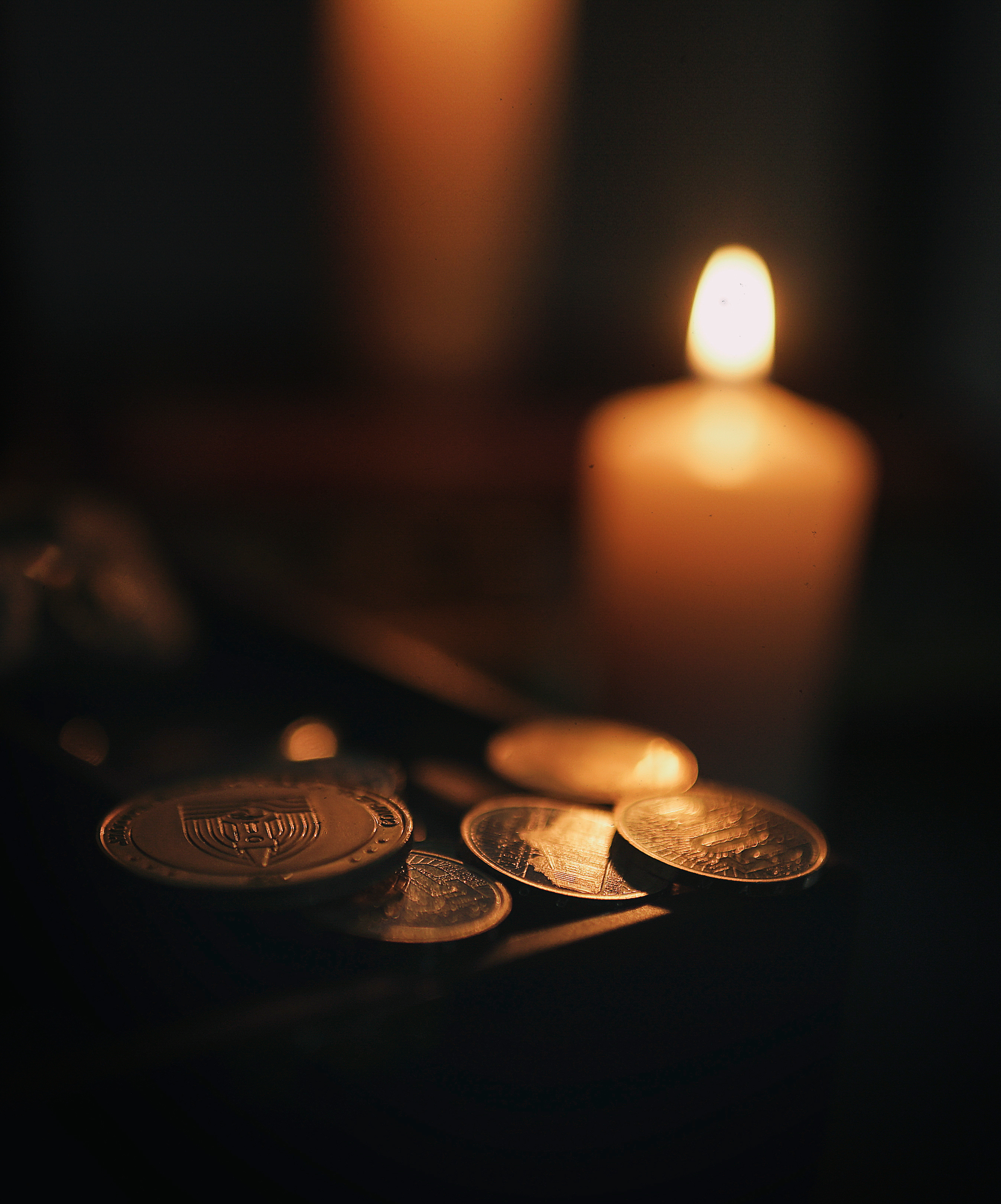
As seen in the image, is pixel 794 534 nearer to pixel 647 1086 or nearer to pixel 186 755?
pixel 647 1086

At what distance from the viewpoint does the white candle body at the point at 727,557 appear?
35 cm

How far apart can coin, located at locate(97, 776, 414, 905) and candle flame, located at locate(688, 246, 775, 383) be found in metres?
0.21

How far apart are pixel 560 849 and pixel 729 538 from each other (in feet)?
0.42

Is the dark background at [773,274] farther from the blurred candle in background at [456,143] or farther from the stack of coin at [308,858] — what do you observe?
the stack of coin at [308,858]

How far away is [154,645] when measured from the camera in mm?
567

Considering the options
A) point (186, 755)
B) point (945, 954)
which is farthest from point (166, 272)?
point (945, 954)

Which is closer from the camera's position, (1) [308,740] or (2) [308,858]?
(2) [308,858]

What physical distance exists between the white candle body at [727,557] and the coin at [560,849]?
0.21 ft

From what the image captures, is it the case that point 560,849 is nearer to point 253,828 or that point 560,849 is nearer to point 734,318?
point 253,828

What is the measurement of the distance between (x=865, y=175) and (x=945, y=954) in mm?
509

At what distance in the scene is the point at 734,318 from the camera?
0.37m

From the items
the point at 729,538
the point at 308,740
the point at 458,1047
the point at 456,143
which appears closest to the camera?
the point at 458,1047

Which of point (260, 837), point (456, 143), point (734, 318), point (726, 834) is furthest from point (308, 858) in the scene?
point (456, 143)

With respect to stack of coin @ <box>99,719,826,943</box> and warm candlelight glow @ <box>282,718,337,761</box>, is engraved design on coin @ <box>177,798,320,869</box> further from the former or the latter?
warm candlelight glow @ <box>282,718,337,761</box>
